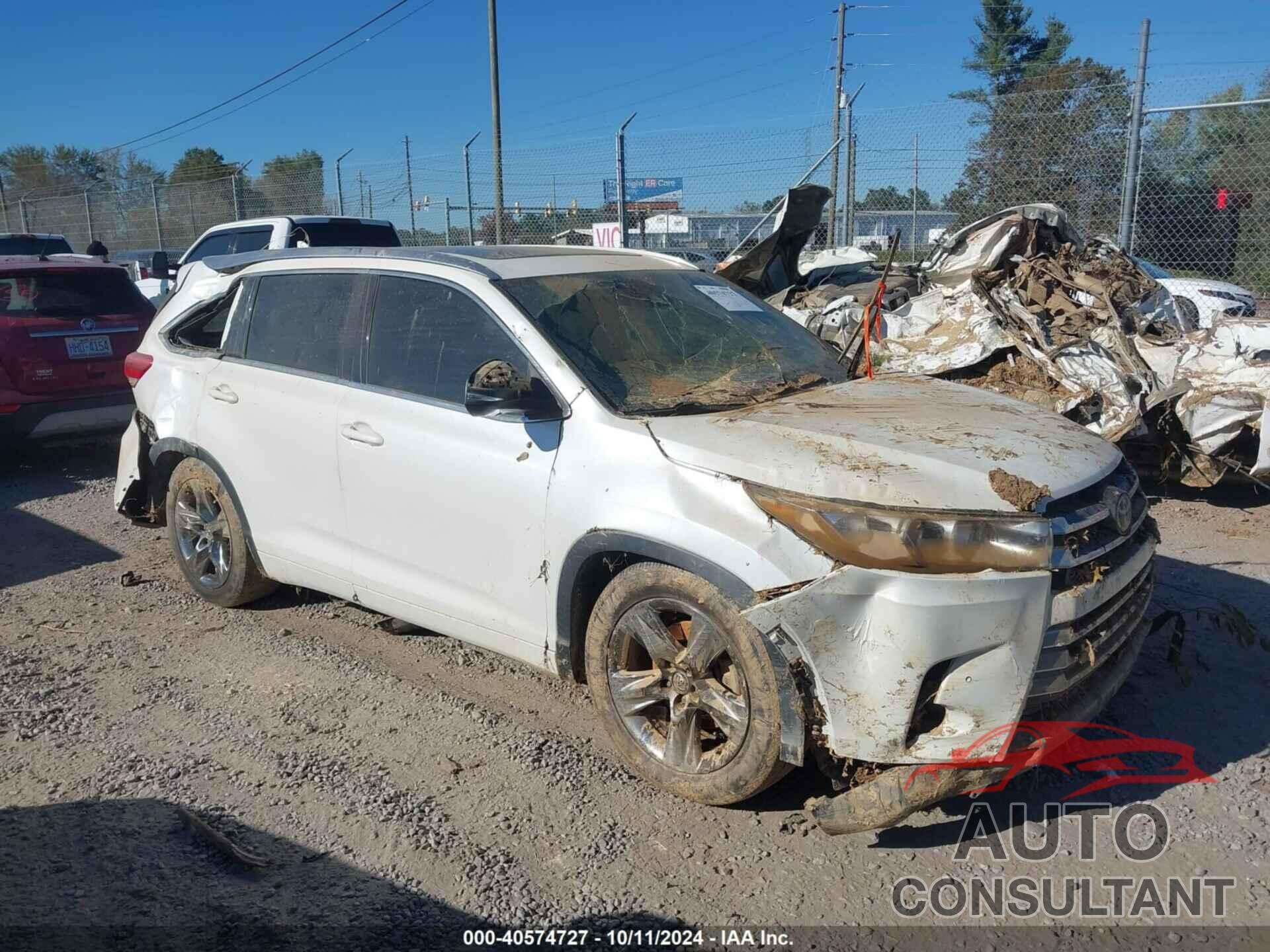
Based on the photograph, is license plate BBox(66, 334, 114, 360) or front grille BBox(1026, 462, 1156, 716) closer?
front grille BBox(1026, 462, 1156, 716)

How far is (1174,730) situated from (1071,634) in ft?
3.97

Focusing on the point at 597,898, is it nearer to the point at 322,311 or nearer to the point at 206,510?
the point at 322,311

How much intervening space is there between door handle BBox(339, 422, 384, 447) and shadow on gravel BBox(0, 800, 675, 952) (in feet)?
5.05

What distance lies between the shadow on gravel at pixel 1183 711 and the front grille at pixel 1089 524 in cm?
87

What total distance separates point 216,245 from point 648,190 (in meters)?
5.45

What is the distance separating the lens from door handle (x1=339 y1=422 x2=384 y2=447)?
4.02 meters

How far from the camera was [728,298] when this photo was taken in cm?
454

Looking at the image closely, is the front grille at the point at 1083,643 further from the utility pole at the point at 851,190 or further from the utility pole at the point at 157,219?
the utility pole at the point at 157,219

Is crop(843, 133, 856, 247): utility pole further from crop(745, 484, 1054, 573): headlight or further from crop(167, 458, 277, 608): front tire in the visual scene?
crop(745, 484, 1054, 573): headlight

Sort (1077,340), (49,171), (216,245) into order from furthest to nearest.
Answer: (49,171)
(216,245)
(1077,340)

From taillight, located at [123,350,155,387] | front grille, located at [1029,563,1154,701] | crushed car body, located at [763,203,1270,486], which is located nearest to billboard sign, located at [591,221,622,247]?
crushed car body, located at [763,203,1270,486]

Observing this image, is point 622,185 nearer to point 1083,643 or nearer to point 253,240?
point 253,240

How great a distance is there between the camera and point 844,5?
17938 mm

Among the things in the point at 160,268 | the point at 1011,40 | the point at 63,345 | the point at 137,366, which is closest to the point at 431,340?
the point at 137,366
